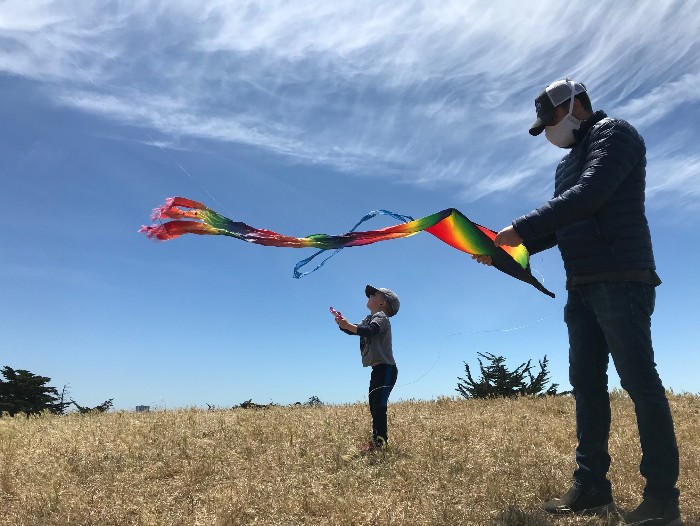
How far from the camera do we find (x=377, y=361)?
261 inches

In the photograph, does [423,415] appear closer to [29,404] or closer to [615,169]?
[615,169]

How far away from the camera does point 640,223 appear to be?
3.70 m

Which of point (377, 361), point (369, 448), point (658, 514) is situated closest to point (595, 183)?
point (658, 514)

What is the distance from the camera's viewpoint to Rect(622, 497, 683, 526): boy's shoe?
11.5 feet

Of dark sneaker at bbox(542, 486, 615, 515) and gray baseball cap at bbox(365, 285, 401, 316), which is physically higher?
gray baseball cap at bbox(365, 285, 401, 316)

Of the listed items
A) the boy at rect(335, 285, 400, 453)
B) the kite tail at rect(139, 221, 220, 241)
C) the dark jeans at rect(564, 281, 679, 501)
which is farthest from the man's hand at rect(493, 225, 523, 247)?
the boy at rect(335, 285, 400, 453)

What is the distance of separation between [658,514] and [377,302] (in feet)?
13.0

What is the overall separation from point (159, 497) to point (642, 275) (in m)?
4.11

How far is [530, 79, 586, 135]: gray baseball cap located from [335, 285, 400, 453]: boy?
3.20m

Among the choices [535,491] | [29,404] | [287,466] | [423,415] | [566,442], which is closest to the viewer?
[535,491]

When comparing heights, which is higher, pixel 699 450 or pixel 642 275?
pixel 642 275

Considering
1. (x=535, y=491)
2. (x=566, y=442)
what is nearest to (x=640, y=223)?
(x=535, y=491)

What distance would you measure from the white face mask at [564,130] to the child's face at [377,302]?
334cm

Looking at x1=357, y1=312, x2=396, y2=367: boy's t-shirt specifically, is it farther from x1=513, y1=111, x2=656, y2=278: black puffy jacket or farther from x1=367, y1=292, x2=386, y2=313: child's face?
x1=513, y1=111, x2=656, y2=278: black puffy jacket
